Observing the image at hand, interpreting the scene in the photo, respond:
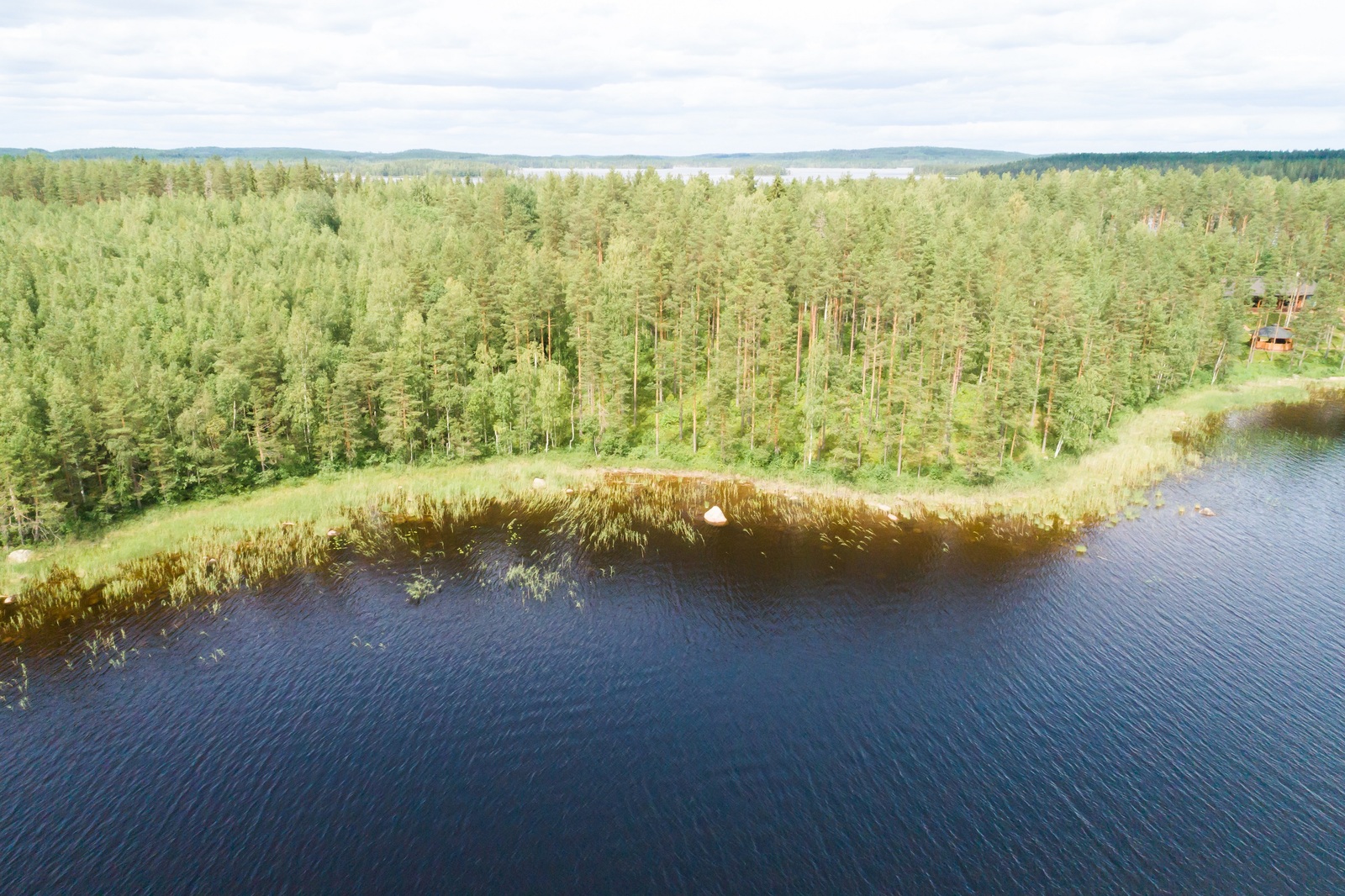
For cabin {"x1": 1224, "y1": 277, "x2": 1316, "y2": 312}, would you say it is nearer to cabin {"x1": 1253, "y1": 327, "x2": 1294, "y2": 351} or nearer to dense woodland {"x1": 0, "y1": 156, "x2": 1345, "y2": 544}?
cabin {"x1": 1253, "y1": 327, "x2": 1294, "y2": 351}

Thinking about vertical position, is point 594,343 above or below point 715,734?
above

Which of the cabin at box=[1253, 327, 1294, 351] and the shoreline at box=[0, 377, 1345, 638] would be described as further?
the cabin at box=[1253, 327, 1294, 351]

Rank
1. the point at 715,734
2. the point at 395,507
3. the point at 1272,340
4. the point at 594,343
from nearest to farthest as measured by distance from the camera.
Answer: the point at 715,734, the point at 395,507, the point at 594,343, the point at 1272,340

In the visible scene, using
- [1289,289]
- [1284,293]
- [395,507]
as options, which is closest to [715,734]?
[395,507]

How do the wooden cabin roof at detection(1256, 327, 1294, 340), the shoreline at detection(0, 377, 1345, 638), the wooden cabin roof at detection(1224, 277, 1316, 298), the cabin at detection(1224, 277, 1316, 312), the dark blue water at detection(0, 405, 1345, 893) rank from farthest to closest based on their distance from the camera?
the cabin at detection(1224, 277, 1316, 312)
the wooden cabin roof at detection(1256, 327, 1294, 340)
the wooden cabin roof at detection(1224, 277, 1316, 298)
the shoreline at detection(0, 377, 1345, 638)
the dark blue water at detection(0, 405, 1345, 893)

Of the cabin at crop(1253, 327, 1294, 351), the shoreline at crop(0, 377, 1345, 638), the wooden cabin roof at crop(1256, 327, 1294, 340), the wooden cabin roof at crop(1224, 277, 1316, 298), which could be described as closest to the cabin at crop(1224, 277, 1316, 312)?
the wooden cabin roof at crop(1224, 277, 1316, 298)

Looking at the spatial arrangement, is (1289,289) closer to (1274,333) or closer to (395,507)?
(1274,333)
